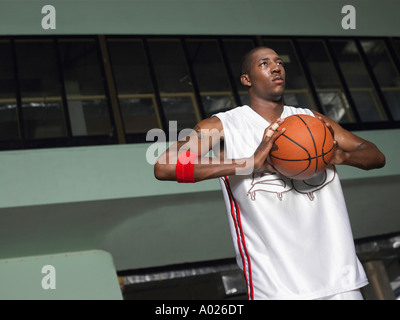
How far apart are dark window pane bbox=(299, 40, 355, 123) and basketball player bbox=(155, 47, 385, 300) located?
27.5 feet

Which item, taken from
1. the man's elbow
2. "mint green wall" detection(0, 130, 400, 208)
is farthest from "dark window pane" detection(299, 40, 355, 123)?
the man's elbow

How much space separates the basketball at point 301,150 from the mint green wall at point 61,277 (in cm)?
421

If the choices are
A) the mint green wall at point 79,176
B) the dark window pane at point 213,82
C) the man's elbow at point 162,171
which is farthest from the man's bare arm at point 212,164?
the dark window pane at point 213,82

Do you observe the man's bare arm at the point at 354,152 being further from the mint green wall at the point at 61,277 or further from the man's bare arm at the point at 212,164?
the mint green wall at the point at 61,277

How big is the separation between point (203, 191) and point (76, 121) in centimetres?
367

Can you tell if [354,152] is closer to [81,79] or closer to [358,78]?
[81,79]

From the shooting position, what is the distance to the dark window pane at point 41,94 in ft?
30.2

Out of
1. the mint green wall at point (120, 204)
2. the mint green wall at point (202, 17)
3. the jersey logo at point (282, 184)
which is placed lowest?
the jersey logo at point (282, 184)

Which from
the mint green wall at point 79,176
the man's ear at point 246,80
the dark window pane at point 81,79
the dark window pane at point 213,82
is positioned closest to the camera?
the man's ear at point 246,80

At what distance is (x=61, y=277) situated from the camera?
587cm

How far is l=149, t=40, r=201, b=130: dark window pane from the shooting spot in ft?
31.3

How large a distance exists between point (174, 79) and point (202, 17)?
13.0ft

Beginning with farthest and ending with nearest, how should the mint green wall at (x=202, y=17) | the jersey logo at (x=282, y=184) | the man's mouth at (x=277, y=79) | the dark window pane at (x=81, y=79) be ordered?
the dark window pane at (x=81, y=79), the mint green wall at (x=202, y=17), the man's mouth at (x=277, y=79), the jersey logo at (x=282, y=184)

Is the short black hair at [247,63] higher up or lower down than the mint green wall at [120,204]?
lower down
